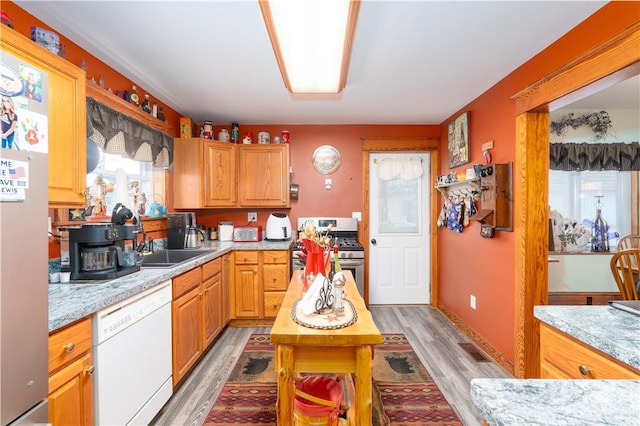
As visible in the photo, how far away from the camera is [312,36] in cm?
143

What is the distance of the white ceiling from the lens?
161 cm

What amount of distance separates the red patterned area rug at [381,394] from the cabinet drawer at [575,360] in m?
0.96

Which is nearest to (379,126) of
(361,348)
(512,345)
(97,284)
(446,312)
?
(446,312)

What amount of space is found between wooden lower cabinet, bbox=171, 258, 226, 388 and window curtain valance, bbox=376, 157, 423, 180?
2393 millimetres

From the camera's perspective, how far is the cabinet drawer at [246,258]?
3186mm

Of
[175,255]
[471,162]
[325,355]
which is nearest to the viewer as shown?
[325,355]

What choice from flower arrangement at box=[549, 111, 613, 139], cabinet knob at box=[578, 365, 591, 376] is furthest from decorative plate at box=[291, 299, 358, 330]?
flower arrangement at box=[549, 111, 613, 139]

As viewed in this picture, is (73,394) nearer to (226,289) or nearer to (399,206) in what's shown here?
(226,289)

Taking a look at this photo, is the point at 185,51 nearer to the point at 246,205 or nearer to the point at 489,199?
the point at 246,205

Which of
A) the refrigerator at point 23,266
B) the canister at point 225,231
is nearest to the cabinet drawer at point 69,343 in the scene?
the refrigerator at point 23,266

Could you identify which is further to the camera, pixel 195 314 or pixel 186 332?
pixel 195 314

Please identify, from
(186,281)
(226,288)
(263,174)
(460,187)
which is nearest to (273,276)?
(226,288)

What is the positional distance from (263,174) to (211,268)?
1410 mm

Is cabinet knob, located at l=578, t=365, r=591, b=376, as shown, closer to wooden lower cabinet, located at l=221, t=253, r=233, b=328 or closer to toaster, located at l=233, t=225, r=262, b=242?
wooden lower cabinet, located at l=221, t=253, r=233, b=328
